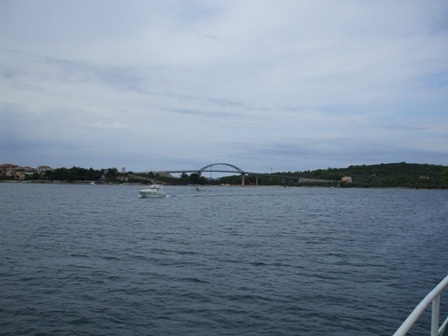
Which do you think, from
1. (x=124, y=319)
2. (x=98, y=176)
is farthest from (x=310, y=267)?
(x=98, y=176)

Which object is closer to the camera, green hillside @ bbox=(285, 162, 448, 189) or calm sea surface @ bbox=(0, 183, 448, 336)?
calm sea surface @ bbox=(0, 183, 448, 336)

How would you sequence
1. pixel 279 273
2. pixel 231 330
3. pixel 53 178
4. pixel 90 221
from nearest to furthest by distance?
1. pixel 231 330
2. pixel 279 273
3. pixel 90 221
4. pixel 53 178

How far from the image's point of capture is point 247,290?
13617mm

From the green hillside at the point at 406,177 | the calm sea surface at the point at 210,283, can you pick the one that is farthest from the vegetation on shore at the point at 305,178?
the calm sea surface at the point at 210,283

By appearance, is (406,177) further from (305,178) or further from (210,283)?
(210,283)

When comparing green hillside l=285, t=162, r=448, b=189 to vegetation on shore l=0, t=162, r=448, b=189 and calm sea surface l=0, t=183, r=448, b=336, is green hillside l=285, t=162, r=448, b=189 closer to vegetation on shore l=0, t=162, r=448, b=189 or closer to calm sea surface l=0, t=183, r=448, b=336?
vegetation on shore l=0, t=162, r=448, b=189

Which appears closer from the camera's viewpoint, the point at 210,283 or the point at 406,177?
the point at 210,283

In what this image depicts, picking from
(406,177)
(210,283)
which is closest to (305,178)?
(406,177)

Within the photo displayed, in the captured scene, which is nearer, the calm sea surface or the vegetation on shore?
the calm sea surface

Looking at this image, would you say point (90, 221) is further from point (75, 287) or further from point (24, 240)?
point (75, 287)

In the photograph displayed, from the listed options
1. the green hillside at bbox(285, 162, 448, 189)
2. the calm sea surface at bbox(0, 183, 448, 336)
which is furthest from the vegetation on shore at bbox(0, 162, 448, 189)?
the calm sea surface at bbox(0, 183, 448, 336)

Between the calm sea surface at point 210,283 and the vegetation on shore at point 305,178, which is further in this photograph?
the vegetation on shore at point 305,178

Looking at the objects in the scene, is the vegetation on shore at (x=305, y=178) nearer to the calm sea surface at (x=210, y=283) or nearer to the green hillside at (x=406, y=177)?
the green hillside at (x=406, y=177)

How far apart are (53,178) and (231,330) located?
7604 inches
